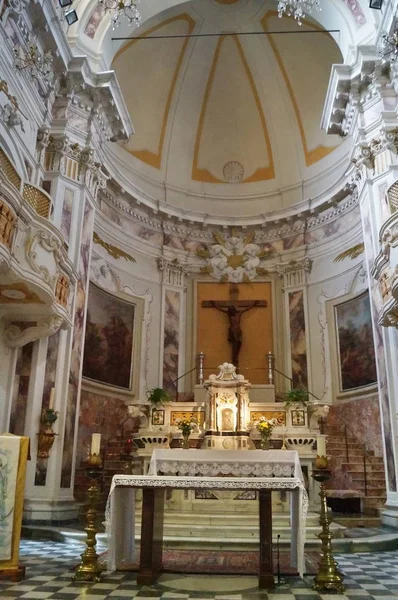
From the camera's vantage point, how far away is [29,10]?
10.8m

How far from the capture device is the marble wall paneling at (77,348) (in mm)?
11219

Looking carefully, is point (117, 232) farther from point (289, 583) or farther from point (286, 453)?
point (289, 583)

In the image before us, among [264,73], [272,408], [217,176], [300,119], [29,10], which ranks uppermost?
[264,73]

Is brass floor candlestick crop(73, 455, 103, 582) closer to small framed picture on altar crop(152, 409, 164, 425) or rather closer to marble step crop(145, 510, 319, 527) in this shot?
marble step crop(145, 510, 319, 527)

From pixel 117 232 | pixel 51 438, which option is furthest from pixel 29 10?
pixel 51 438

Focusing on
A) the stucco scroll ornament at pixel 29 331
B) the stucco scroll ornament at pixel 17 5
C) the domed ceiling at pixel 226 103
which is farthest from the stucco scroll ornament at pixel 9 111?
the domed ceiling at pixel 226 103

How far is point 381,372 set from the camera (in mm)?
11531

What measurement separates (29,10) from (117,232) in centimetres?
678

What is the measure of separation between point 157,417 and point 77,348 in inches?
103

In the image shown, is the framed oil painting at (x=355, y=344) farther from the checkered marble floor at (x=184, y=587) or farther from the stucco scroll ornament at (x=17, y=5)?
the stucco scroll ornament at (x=17, y=5)

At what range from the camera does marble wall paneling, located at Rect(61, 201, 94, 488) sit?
11.2 m

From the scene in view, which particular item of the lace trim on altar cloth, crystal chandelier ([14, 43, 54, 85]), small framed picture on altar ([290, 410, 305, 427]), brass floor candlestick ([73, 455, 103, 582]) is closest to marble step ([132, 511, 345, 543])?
the lace trim on altar cloth

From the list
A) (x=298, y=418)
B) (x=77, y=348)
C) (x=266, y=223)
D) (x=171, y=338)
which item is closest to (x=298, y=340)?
(x=171, y=338)

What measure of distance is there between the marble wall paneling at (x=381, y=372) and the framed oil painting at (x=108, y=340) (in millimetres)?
7170
